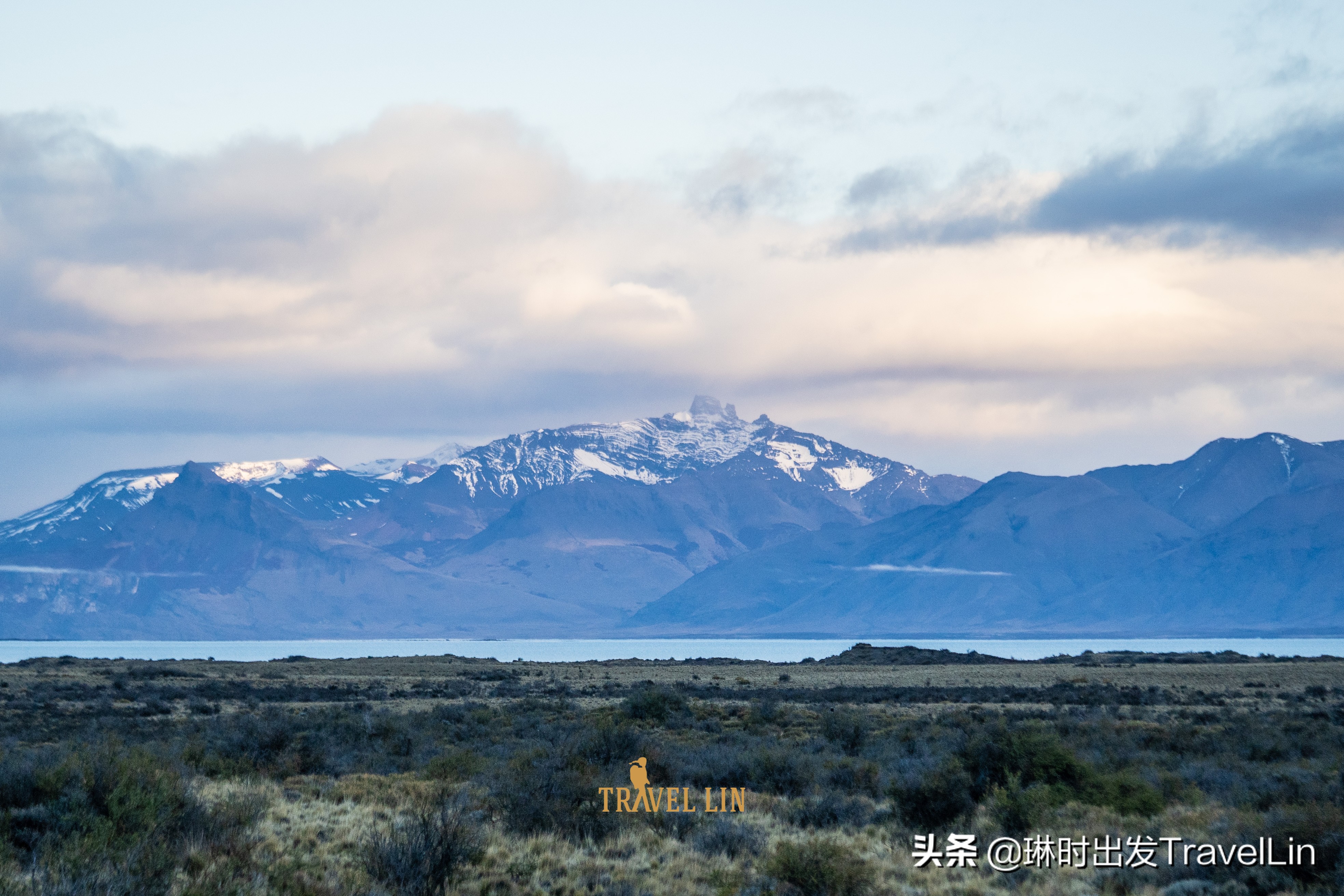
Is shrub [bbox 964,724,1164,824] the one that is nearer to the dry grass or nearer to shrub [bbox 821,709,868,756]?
the dry grass

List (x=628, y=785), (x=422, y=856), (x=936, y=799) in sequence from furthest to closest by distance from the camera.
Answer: (x=628, y=785), (x=936, y=799), (x=422, y=856)

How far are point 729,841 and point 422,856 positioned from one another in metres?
4.10

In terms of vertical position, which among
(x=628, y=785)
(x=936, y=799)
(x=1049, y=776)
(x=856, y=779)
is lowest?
(x=856, y=779)

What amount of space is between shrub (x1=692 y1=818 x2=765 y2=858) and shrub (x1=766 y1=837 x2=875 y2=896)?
5.26 ft

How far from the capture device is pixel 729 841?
14.2 m

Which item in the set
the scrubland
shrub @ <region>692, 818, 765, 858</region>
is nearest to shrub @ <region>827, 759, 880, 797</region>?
the scrubland

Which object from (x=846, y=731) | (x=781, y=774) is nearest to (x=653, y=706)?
(x=846, y=731)

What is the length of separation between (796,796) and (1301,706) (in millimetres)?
27150

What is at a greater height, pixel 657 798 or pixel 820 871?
pixel 820 871

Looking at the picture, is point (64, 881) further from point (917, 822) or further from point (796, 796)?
point (796, 796)

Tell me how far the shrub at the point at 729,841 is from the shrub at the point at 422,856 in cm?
297

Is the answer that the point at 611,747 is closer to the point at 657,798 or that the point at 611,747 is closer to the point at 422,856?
the point at 657,798

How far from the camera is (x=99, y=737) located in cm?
2502

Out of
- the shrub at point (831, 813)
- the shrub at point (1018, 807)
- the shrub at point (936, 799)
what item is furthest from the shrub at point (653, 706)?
the shrub at point (1018, 807)
